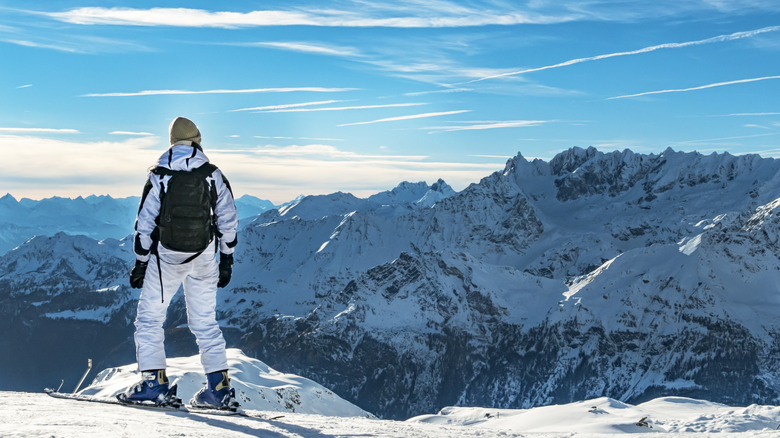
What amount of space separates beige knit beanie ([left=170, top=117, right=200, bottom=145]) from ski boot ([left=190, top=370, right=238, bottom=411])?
167 inches

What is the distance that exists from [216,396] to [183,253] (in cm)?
269

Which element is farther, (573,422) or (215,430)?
(573,422)

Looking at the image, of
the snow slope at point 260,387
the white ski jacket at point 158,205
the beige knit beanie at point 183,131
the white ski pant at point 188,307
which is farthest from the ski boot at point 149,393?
the snow slope at point 260,387

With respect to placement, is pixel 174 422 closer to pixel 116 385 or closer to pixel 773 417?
pixel 116 385

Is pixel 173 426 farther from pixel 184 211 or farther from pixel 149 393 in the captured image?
pixel 184 211

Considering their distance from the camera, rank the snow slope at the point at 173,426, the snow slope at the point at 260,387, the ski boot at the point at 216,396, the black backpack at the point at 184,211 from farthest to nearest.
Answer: the snow slope at the point at 260,387
the ski boot at the point at 216,396
the black backpack at the point at 184,211
the snow slope at the point at 173,426

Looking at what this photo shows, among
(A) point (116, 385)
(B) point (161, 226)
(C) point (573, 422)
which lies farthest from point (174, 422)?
(C) point (573, 422)

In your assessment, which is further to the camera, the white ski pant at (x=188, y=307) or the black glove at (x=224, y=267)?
the black glove at (x=224, y=267)

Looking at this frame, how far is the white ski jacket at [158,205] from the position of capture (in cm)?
1359

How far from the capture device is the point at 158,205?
13.6 m

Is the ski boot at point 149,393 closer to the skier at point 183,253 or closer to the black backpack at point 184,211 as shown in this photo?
the skier at point 183,253

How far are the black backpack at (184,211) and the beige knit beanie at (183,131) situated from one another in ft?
2.47

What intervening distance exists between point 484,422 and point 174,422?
141 meters

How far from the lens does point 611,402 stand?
125250mm
